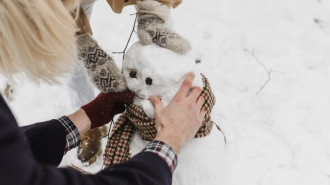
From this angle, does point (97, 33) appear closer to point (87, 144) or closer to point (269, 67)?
point (87, 144)

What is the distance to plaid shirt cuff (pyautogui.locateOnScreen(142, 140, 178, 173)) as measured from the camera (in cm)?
79

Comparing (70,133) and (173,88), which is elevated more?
(173,88)

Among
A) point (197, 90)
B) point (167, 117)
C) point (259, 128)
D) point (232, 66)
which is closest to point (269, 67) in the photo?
point (232, 66)

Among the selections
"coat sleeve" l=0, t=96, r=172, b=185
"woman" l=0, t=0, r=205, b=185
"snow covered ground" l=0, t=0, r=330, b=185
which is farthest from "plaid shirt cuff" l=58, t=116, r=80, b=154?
"snow covered ground" l=0, t=0, r=330, b=185

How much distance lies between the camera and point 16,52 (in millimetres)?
647

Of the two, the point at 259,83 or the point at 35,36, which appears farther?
the point at 259,83

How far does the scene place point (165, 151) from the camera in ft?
2.64

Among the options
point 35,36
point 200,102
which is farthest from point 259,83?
point 35,36

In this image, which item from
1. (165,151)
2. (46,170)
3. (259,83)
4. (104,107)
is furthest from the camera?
(259,83)

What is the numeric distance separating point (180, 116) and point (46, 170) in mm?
378

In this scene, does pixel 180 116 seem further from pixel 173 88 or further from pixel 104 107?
pixel 104 107

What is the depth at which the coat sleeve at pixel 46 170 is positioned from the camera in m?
0.56

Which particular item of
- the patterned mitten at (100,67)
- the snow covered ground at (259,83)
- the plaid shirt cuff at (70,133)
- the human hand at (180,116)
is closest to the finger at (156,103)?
the human hand at (180,116)

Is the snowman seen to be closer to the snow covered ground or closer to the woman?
the woman
